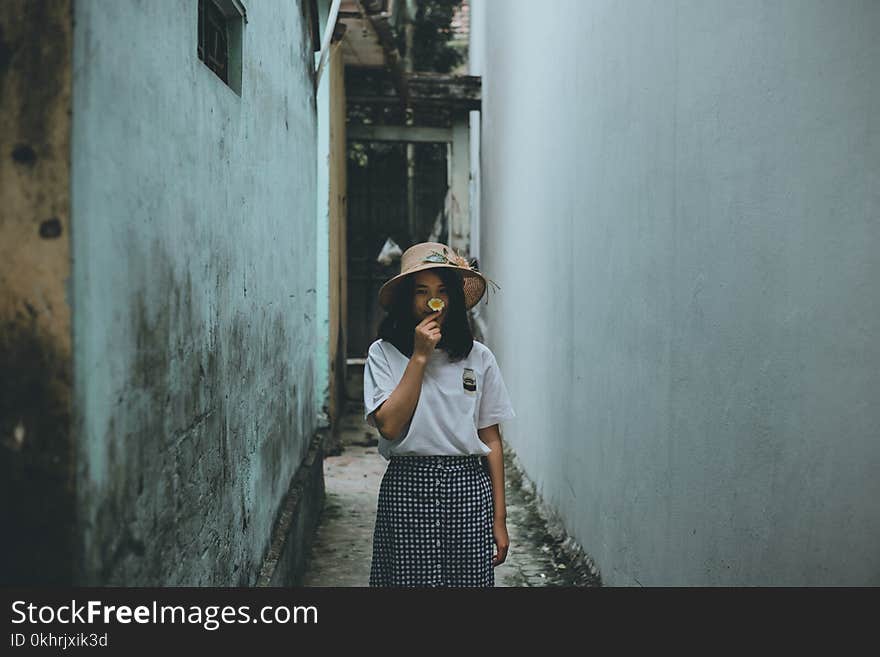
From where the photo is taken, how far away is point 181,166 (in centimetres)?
235

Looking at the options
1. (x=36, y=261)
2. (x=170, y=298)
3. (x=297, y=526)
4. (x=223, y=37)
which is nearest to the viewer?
(x=36, y=261)

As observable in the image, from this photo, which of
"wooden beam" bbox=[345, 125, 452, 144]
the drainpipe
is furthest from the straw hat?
"wooden beam" bbox=[345, 125, 452, 144]

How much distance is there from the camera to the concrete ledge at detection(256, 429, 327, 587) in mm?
3947

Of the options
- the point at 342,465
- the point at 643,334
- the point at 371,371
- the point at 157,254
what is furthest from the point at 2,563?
the point at 342,465

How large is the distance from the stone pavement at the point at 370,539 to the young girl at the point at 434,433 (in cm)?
201

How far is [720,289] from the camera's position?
291 cm

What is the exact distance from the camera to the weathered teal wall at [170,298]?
1663 mm

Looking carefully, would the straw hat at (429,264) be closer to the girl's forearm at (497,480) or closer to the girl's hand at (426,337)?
the girl's hand at (426,337)

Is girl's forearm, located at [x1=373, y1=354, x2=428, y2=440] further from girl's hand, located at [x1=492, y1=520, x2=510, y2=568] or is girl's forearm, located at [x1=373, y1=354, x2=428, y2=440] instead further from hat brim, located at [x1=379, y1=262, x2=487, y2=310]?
girl's hand, located at [x1=492, y1=520, x2=510, y2=568]

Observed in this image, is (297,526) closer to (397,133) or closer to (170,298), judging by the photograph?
(170,298)

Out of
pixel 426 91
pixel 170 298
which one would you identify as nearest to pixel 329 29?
pixel 170 298

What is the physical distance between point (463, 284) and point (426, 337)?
45 centimetres

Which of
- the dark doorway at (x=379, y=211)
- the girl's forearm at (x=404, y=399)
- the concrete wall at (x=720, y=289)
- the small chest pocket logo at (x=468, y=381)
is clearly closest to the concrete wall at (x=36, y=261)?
the girl's forearm at (x=404, y=399)

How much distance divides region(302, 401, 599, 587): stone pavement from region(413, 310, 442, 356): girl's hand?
95.2 inches
